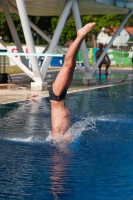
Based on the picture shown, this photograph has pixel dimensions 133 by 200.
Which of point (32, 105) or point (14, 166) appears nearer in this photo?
point (14, 166)

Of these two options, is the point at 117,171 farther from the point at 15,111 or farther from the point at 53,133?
the point at 15,111

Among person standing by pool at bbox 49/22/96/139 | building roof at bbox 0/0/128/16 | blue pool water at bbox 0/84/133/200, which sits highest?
building roof at bbox 0/0/128/16

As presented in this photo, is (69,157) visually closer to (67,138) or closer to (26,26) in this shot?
(67,138)

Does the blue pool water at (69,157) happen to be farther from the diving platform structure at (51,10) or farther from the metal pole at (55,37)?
the metal pole at (55,37)

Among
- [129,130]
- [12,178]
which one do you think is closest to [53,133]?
[129,130]

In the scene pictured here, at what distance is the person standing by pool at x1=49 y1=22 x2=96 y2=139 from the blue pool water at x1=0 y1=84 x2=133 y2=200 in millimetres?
321

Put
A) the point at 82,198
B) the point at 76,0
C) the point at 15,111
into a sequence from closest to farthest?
the point at 82,198, the point at 15,111, the point at 76,0

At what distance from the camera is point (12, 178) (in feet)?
22.1

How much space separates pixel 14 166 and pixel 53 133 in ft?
6.52

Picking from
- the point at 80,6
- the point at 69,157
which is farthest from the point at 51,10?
the point at 69,157

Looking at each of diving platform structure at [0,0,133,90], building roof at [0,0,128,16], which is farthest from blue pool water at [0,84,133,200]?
building roof at [0,0,128,16]

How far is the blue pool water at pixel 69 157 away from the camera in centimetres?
624

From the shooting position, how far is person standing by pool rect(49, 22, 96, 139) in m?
8.82

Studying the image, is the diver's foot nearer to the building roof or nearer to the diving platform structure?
the diving platform structure
